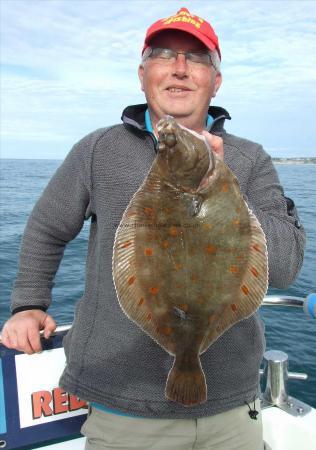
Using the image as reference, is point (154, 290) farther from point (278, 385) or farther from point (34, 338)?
point (278, 385)

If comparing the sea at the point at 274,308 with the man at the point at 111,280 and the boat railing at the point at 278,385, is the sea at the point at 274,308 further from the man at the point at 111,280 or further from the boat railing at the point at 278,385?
the man at the point at 111,280

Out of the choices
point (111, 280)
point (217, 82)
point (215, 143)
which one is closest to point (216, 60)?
point (217, 82)

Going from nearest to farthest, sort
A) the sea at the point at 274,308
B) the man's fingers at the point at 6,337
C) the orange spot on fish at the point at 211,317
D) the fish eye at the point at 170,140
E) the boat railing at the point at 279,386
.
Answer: the fish eye at the point at 170,140 → the orange spot on fish at the point at 211,317 → the man's fingers at the point at 6,337 → the boat railing at the point at 279,386 → the sea at the point at 274,308

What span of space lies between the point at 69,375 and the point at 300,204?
24.9 metres

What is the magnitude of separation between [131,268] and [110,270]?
563 mm

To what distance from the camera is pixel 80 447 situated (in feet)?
11.5

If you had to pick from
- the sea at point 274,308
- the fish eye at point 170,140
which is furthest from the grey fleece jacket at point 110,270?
the sea at point 274,308

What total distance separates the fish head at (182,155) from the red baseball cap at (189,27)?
93 centimetres

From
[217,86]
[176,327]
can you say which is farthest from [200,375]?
[217,86]

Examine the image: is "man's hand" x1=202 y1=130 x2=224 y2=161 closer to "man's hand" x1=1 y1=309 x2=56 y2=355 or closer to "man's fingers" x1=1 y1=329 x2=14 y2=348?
"man's hand" x1=1 y1=309 x2=56 y2=355

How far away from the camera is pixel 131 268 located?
202 centimetres

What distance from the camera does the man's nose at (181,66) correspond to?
8.53ft

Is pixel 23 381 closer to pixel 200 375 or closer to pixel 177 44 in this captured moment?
pixel 200 375

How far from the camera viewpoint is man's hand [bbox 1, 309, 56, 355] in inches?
109
